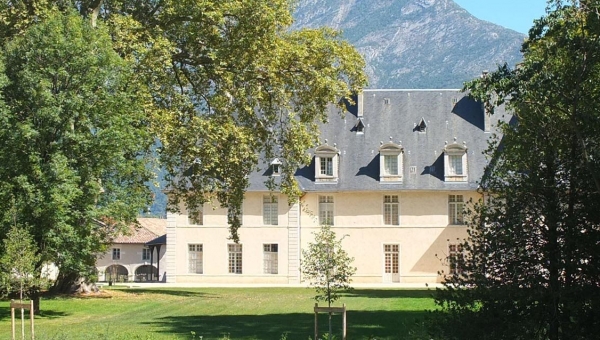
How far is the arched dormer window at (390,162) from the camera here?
158 feet

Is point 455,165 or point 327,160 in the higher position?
point 327,160

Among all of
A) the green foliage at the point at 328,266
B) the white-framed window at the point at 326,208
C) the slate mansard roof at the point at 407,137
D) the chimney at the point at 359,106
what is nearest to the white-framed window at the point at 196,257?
the slate mansard roof at the point at 407,137

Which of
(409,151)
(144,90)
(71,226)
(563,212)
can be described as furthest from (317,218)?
(563,212)

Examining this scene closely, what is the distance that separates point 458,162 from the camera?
158 feet

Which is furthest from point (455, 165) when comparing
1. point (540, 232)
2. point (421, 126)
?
point (540, 232)

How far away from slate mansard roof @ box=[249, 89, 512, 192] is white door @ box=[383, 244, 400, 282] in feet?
10.5

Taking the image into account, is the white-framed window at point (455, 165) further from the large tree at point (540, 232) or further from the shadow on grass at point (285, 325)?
the large tree at point (540, 232)

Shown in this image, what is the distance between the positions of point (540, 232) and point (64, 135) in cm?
1400

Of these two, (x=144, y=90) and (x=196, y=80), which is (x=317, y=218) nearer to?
(x=196, y=80)

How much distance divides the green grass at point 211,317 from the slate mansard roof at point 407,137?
49.1ft

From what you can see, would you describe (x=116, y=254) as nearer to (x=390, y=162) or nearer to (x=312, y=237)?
(x=312, y=237)

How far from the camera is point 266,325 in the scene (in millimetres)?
21109

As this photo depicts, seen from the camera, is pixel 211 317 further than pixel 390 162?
No

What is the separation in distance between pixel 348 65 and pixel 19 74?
36.1ft
